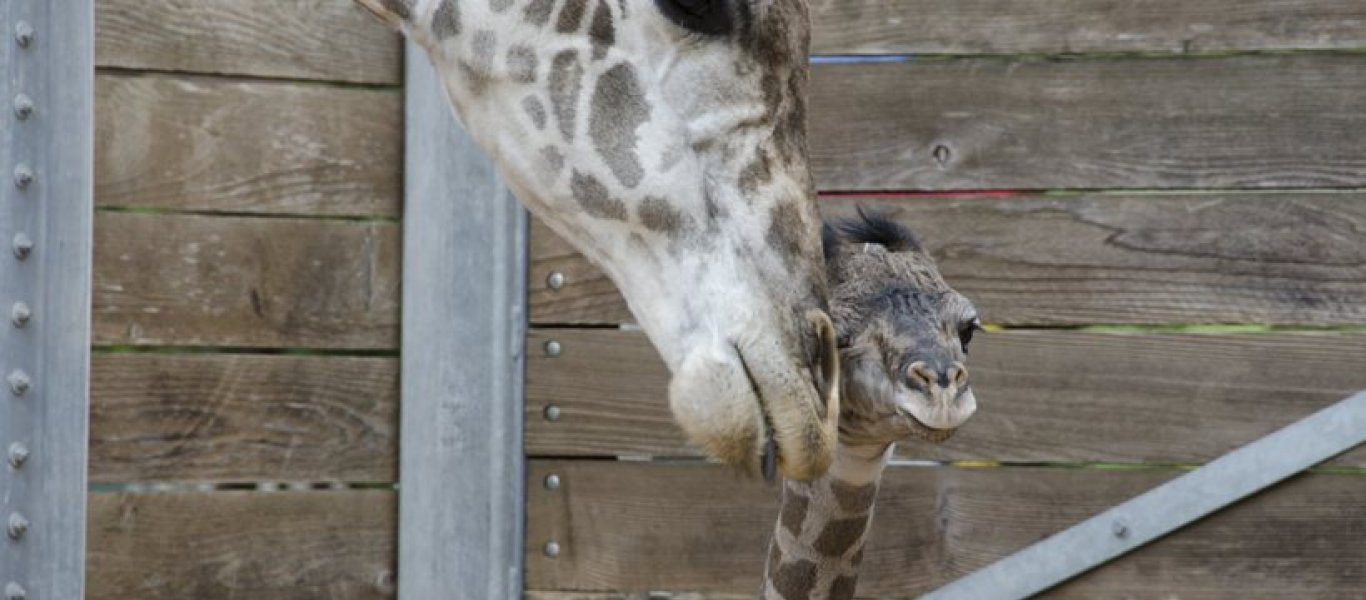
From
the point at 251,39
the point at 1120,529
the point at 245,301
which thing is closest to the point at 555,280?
the point at 245,301

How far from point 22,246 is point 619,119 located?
1.51 meters

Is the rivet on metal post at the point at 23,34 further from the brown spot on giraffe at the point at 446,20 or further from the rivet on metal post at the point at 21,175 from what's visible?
the brown spot on giraffe at the point at 446,20

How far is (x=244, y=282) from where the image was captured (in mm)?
2824

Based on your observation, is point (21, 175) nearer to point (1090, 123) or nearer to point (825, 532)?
point (825, 532)

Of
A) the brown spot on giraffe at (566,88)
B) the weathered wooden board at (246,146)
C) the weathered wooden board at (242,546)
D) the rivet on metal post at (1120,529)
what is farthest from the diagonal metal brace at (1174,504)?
the brown spot on giraffe at (566,88)

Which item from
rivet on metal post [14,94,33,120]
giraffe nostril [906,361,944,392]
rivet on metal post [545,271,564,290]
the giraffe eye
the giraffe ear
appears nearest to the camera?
giraffe nostril [906,361,944,392]

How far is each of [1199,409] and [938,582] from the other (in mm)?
500

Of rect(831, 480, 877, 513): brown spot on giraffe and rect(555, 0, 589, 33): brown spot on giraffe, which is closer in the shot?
rect(555, 0, 589, 33): brown spot on giraffe

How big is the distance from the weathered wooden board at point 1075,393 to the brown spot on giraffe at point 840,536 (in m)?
1.08

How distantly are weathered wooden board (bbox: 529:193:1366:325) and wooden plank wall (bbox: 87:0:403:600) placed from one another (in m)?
0.79

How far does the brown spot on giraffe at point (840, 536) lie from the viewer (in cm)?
172

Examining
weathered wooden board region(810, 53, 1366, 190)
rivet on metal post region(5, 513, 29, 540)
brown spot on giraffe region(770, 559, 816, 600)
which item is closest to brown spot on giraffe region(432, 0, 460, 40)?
brown spot on giraffe region(770, 559, 816, 600)

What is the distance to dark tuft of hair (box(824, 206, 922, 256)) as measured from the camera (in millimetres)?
1580

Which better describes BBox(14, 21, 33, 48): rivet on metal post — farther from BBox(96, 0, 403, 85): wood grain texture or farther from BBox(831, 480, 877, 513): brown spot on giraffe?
BBox(831, 480, 877, 513): brown spot on giraffe
